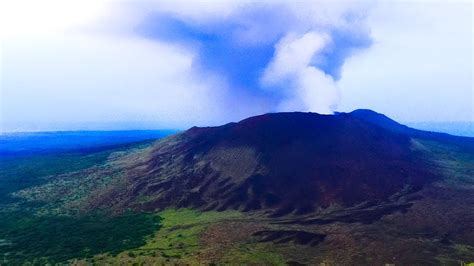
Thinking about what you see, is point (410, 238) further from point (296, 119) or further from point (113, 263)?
point (296, 119)

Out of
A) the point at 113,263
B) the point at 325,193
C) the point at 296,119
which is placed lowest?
the point at 113,263

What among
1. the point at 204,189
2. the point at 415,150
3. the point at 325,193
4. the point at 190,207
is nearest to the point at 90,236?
the point at 190,207

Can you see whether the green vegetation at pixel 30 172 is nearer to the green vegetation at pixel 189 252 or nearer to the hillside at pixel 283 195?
the hillside at pixel 283 195

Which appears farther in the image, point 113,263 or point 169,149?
point 169,149

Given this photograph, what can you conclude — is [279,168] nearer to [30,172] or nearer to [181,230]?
[181,230]

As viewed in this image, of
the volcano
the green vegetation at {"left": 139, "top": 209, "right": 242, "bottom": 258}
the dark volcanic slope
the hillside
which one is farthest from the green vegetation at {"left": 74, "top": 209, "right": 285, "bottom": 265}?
the dark volcanic slope
